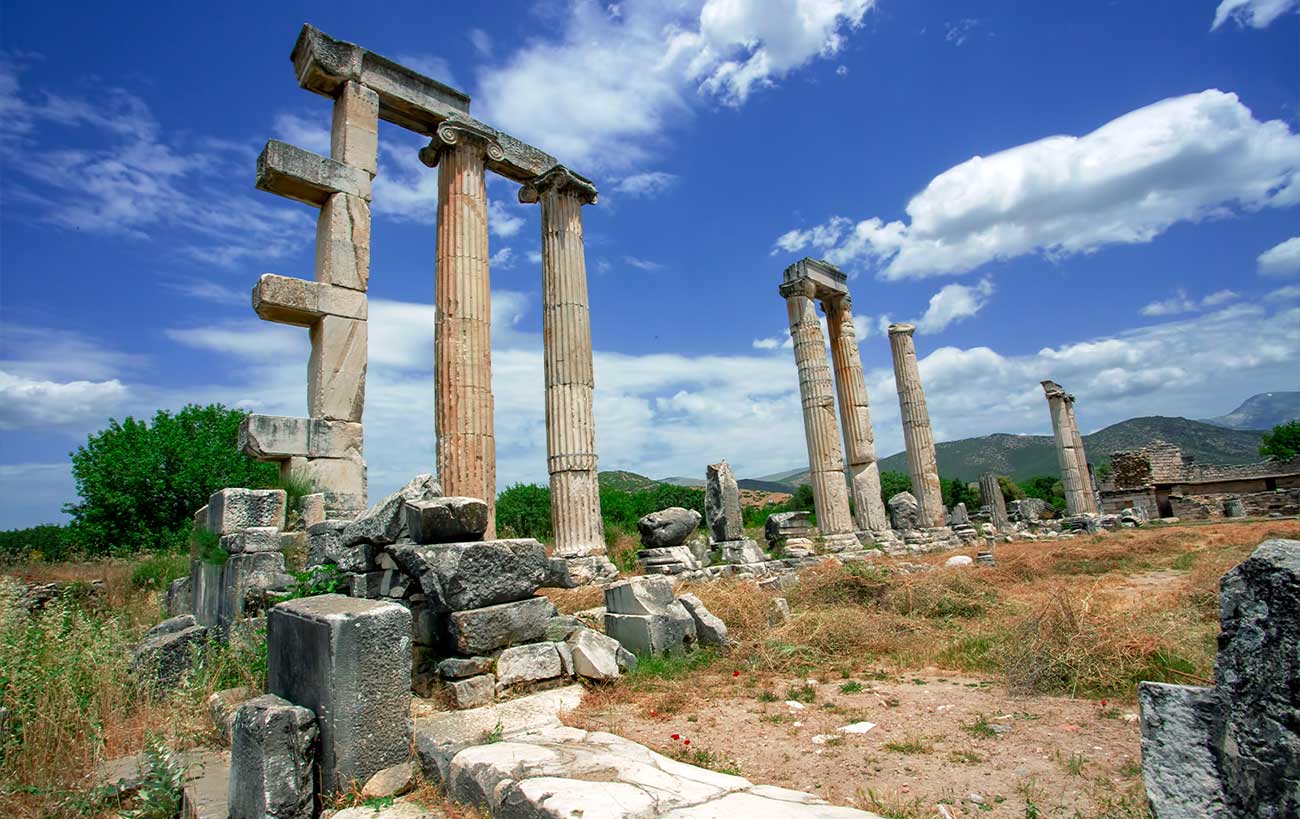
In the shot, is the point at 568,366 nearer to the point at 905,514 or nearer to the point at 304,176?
the point at 304,176

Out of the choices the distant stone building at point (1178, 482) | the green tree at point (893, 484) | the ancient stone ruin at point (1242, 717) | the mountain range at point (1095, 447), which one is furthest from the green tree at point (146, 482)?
the mountain range at point (1095, 447)

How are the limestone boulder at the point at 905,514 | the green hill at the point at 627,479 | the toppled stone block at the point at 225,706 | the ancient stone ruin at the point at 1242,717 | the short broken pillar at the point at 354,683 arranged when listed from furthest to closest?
the green hill at the point at 627,479 → the limestone boulder at the point at 905,514 → the toppled stone block at the point at 225,706 → the short broken pillar at the point at 354,683 → the ancient stone ruin at the point at 1242,717

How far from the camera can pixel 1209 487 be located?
33.6m

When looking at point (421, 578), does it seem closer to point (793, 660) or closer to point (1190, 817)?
point (793, 660)

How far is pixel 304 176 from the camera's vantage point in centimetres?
904

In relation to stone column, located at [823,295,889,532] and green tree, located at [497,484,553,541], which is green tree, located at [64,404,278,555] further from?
stone column, located at [823,295,889,532]

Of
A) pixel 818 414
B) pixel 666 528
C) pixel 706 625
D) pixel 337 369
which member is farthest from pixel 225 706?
pixel 818 414

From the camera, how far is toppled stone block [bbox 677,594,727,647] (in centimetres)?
652

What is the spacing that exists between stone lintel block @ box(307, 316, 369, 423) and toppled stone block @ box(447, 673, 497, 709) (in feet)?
17.5

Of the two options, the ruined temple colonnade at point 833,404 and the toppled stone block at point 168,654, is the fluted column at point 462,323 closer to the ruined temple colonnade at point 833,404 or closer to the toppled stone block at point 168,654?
the toppled stone block at point 168,654

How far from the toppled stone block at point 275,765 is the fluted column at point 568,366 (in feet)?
24.5

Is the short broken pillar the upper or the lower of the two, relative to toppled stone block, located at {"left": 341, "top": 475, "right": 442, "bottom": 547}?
lower

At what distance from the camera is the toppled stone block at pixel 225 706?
4664 mm

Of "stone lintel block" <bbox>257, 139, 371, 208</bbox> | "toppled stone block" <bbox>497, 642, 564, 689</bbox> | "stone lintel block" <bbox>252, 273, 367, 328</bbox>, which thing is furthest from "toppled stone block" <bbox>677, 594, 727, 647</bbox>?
"stone lintel block" <bbox>257, 139, 371, 208</bbox>
